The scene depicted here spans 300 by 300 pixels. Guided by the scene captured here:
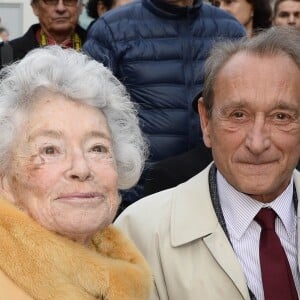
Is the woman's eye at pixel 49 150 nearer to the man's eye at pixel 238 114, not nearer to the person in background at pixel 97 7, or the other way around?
the man's eye at pixel 238 114

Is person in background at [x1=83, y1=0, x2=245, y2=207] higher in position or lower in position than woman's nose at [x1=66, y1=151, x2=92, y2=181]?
lower

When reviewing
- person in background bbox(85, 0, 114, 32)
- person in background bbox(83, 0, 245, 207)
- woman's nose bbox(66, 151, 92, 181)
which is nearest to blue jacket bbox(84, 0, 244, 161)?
person in background bbox(83, 0, 245, 207)

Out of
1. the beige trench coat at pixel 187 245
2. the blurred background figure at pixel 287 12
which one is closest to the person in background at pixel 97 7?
the blurred background figure at pixel 287 12

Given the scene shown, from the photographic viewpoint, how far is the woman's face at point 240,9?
20.3ft

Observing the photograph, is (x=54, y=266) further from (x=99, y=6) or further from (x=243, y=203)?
(x=99, y=6)

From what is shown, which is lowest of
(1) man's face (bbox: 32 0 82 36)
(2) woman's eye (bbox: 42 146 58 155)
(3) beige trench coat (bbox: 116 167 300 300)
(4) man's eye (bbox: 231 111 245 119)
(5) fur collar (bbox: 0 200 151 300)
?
(1) man's face (bbox: 32 0 82 36)

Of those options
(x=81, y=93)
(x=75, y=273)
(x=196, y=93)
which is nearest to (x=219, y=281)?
(x=75, y=273)

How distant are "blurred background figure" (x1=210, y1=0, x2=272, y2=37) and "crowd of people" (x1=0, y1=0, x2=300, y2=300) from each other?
91.4 inches

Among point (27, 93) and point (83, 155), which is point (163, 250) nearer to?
point (83, 155)

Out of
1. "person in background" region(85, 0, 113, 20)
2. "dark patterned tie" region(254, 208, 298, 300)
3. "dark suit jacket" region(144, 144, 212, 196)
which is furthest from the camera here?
"person in background" region(85, 0, 113, 20)

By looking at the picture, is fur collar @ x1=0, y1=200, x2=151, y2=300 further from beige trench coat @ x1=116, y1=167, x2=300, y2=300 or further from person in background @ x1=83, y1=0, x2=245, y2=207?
person in background @ x1=83, y1=0, x2=245, y2=207

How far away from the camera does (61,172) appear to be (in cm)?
279

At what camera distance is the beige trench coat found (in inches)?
125

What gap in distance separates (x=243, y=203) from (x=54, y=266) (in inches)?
35.1
